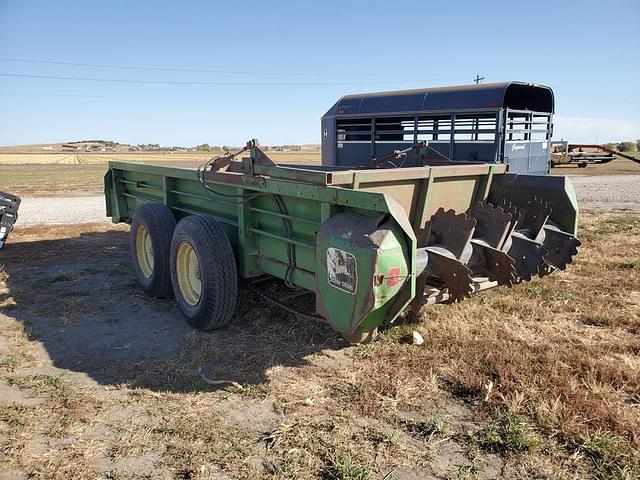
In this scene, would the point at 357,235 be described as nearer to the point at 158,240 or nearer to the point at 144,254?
the point at 158,240

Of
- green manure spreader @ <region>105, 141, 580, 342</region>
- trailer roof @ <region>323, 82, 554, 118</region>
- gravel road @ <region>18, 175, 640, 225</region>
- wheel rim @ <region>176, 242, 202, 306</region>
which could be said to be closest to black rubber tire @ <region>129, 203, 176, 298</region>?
green manure spreader @ <region>105, 141, 580, 342</region>

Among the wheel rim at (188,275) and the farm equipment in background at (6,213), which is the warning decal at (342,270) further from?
the farm equipment in background at (6,213)

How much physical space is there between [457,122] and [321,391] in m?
→ 5.49

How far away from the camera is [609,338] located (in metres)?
4.03

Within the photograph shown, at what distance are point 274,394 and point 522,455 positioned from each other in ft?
4.91

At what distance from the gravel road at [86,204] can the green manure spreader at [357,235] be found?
6.63 meters

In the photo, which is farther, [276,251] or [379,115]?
[379,115]

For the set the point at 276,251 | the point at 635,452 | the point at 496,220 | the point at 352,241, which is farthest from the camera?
the point at 276,251

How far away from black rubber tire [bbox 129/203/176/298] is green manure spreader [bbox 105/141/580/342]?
0.01 m

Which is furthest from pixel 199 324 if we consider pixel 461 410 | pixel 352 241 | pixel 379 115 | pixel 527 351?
pixel 379 115

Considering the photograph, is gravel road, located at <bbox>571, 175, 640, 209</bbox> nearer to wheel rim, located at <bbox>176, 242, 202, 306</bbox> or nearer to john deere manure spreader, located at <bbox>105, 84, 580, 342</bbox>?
john deere manure spreader, located at <bbox>105, 84, 580, 342</bbox>

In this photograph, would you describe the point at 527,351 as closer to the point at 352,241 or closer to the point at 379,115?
the point at 352,241

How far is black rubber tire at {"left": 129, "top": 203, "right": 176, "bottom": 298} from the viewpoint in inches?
196

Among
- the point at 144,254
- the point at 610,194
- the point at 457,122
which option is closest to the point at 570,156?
the point at 610,194
